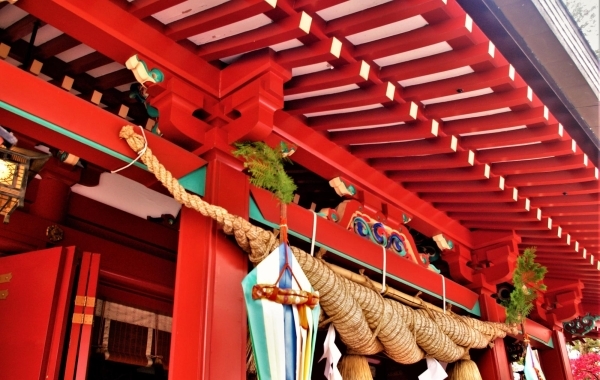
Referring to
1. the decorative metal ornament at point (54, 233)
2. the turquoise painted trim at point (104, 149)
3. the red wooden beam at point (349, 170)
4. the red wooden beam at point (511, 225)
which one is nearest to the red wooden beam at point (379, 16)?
the red wooden beam at point (349, 170)

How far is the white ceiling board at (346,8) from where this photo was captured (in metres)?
2.38

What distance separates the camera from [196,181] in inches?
98.8

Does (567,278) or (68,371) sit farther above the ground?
(567,278)

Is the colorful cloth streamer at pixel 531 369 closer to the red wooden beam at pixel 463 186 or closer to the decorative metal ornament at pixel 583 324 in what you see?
the red wooden beam at pixel 463 186

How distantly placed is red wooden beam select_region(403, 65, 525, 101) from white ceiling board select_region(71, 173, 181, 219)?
5.54ft

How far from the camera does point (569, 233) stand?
14.7 ft

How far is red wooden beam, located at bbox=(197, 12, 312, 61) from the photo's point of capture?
2.34m

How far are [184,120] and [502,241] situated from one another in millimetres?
2880

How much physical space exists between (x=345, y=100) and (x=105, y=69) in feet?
4.19

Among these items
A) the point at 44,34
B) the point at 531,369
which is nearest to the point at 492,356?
the point at 531,369

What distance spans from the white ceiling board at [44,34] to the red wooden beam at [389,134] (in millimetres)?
1550

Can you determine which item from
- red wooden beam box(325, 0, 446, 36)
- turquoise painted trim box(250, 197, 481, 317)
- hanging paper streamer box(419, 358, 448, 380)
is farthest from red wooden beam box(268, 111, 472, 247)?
hanging paper streamer box(419, 358, 448, 380)

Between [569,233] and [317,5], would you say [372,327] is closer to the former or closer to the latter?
[317,5]

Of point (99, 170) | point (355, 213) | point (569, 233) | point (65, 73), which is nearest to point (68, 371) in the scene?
point (99, 170)
